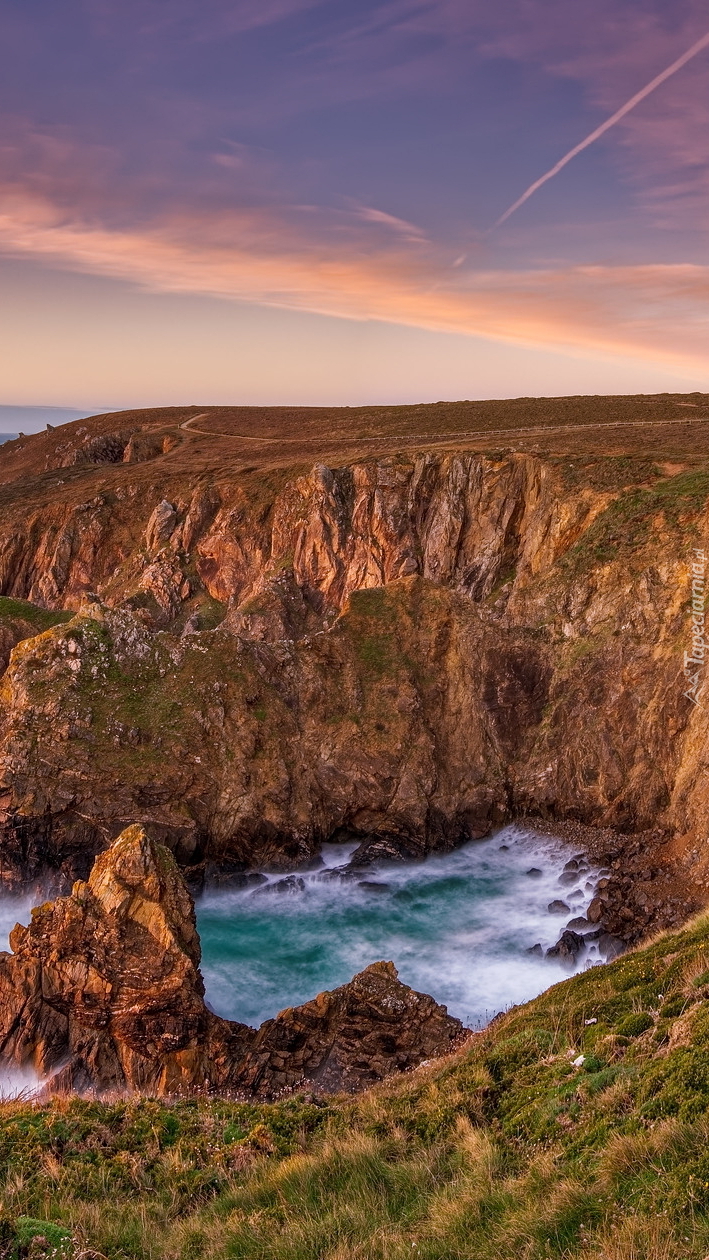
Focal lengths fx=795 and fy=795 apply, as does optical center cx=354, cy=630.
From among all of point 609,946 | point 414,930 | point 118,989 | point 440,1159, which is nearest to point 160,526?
point 414,930

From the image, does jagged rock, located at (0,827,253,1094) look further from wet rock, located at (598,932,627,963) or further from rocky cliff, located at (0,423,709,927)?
wet rock, located at (598,932,627,963)

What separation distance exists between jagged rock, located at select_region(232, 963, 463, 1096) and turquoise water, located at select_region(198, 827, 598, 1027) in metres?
3.91

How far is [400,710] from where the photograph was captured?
40.5 meters

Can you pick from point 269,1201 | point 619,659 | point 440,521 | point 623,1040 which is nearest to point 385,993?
point 623,1040

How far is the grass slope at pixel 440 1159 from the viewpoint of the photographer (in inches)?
329

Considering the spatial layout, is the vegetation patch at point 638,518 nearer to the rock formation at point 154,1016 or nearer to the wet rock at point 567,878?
the wet rock at point 567,878

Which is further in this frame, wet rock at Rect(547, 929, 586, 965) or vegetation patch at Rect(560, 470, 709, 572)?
vegetation patch at Rect(560, 470, 709, 572)

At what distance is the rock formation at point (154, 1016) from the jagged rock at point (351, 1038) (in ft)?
0.11

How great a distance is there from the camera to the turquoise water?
28.3 meters

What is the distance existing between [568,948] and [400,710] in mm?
14787

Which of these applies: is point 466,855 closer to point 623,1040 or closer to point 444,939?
point 444,939

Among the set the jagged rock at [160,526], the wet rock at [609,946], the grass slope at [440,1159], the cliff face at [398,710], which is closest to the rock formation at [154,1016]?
the grass slope at [440,1159]

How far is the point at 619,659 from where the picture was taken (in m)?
39.9

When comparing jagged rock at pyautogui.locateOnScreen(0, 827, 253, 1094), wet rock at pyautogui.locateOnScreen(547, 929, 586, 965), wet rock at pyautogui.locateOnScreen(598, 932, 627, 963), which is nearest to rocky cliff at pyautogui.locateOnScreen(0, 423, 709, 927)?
wet rock at pyautogui.locateOnScreen(598, 932, 627, 963)
